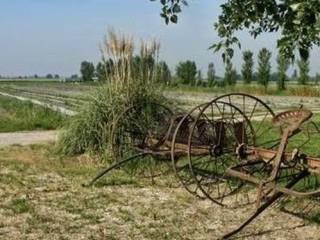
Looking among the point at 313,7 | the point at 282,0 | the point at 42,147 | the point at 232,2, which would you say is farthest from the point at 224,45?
the point at 42,147

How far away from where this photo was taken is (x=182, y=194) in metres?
7.30

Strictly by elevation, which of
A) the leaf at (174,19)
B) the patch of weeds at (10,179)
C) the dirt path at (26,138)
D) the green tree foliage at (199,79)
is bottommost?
the green tree foliage at (199,79)

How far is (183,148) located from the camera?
23.0 ft

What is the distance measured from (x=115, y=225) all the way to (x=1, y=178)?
9.88 feet

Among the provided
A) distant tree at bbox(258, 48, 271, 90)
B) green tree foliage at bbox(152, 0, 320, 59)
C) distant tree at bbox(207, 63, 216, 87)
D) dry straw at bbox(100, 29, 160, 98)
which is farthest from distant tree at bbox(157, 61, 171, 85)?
distant tree at bbox(207, 63, 216, 87)

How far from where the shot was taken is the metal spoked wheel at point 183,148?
6.32 meters

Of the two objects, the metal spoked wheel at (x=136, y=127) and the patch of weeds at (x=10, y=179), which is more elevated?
the metal spoked wheel at (x=136, y=127)

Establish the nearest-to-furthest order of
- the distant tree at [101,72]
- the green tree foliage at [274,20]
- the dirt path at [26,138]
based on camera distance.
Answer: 1. the green tree foliage at [274,20]
2. the distant tree at [101,72]
3. the dirt path at [26,138]

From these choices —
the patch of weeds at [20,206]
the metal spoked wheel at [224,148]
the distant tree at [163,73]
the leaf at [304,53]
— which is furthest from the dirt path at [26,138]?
the leaf at [304,53]

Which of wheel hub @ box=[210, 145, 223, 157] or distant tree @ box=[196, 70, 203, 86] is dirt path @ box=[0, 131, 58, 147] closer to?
wheel hub @ box=[210, 145, 223, 157]

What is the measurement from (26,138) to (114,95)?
427 centimetres

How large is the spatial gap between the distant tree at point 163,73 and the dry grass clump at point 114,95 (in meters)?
0.16

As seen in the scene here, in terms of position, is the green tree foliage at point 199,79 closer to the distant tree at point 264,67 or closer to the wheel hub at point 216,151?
the distant tree at point 264,67

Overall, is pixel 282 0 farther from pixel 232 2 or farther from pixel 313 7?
pixel 232 2
